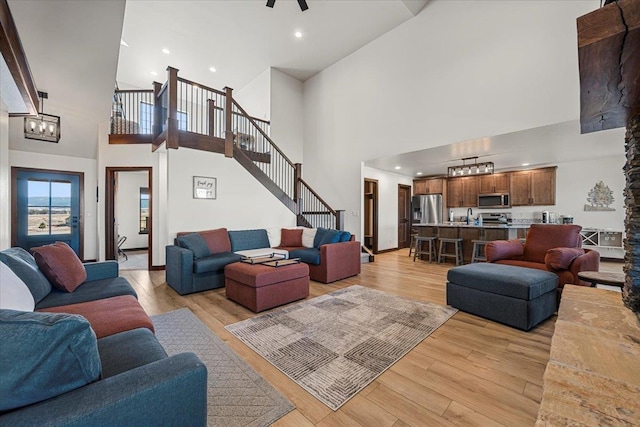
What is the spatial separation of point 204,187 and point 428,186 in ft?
22.4

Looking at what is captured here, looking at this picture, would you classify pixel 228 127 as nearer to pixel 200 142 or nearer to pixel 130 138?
pixel 200 142

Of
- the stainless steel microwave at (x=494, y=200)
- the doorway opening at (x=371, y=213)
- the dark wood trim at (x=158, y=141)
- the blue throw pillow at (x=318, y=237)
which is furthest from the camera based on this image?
the doorway opening at (x=371, y=213)

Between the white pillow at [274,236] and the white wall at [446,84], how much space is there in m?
2.00

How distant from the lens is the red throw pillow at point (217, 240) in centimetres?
461

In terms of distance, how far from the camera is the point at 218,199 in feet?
19.0

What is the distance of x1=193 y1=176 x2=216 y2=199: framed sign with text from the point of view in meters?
5.50

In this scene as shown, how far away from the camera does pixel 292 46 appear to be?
6699mm

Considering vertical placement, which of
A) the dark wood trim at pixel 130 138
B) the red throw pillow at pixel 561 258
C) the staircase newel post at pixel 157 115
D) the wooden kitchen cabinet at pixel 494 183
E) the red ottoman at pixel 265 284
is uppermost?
the staircase newel post at pixel 157 115

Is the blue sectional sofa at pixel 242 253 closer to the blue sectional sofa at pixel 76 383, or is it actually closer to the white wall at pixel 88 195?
the blue sectional sofa at pixel 76 383

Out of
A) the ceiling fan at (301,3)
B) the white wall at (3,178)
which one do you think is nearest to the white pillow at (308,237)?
the white wall at (3,178)

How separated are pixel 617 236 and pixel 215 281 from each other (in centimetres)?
857

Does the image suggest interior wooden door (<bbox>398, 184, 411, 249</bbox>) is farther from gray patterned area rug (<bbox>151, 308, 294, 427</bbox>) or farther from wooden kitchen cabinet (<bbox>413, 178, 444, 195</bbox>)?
gray patterned area rug (<bbox>151, 308, 294, 427</bbox>)

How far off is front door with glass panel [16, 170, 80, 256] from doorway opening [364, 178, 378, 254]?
22.7ft

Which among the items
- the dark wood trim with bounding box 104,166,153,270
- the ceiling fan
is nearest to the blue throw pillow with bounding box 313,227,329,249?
the dark wood trim with bounding box 104,166,153,270
